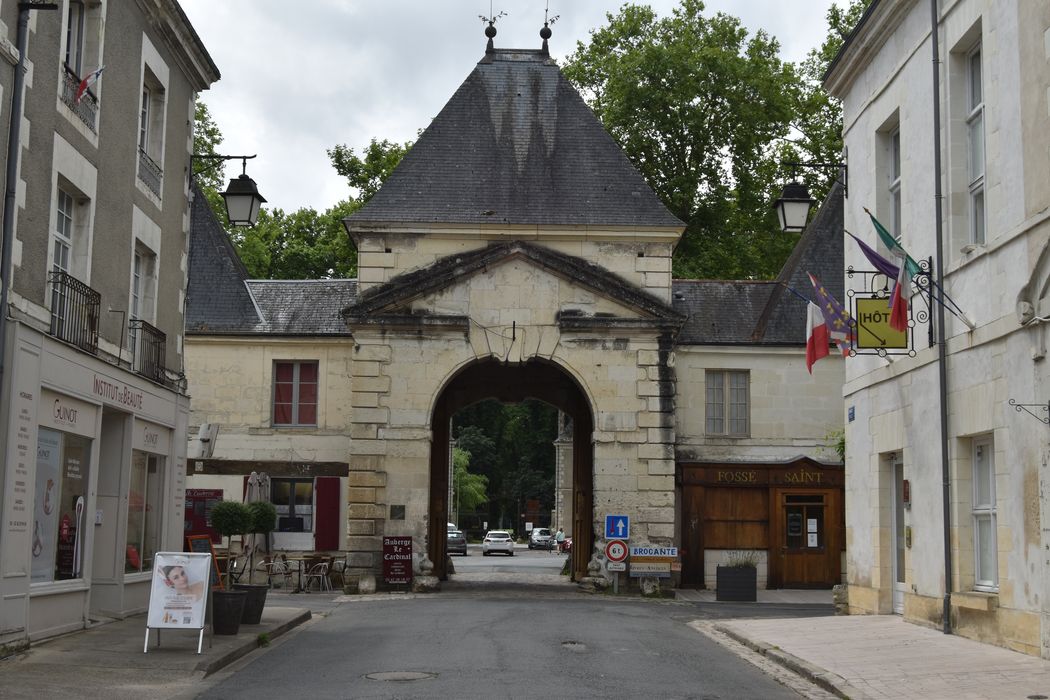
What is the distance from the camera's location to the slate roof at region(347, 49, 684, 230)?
2622cm

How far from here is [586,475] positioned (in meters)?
29.3

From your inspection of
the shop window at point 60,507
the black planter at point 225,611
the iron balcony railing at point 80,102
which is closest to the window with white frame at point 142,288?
the iron balcony railing at point 80,102

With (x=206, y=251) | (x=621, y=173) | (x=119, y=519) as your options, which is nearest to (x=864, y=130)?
(x=621, y=173)

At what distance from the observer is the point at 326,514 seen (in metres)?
27.6

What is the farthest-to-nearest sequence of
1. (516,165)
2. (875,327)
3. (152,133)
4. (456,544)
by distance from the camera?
(456,544), (516,165), (152,133), (875,327)

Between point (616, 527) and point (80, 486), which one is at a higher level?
point (80, 486)

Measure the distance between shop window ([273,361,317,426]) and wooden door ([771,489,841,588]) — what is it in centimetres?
1056

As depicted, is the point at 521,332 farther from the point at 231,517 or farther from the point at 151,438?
the point at 151,438

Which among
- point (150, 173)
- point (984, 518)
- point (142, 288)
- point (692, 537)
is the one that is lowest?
point (692, 537)

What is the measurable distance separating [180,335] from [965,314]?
11178 mm

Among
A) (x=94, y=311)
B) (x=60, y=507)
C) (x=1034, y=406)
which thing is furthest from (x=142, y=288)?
(x=1034, y=406)

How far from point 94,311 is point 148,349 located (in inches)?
91.5

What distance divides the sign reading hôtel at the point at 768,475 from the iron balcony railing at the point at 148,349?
511 inches

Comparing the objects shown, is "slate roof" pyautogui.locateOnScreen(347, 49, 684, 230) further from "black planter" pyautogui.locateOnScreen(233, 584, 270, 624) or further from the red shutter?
"black planter" pyautogui.locateOnScreen(233, 584, 270, 624)
